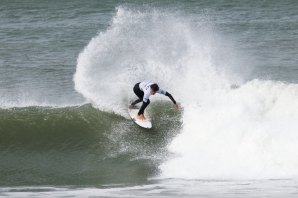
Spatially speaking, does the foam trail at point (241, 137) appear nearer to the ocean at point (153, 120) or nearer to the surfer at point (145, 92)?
the ocean at point (153, 120)

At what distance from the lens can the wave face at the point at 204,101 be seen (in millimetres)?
14156

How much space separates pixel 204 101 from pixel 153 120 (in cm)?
145

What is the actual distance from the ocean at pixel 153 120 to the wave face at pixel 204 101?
0.10 ft

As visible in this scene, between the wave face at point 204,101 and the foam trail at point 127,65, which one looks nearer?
the wave face at point 204,101

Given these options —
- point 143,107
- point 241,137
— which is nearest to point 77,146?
point 143,107

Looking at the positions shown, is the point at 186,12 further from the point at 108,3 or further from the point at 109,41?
the point at 109,41

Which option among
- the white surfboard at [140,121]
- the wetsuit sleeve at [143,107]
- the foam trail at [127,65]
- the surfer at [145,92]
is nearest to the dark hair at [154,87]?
the surfer at [145,92]

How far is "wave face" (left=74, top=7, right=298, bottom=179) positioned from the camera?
14.2 meters

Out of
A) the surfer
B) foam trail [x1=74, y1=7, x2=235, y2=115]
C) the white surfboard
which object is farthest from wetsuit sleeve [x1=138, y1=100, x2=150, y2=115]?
foam trail [x1=74, y1=7, x2=235, y2=115]

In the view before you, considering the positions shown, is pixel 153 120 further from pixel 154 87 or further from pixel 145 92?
pixel 154 87

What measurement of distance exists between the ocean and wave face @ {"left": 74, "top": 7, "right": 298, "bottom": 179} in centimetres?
3

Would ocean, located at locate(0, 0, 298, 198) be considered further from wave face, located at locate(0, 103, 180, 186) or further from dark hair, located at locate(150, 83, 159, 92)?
dark hair, located at locate(150, 83, 159, 92)

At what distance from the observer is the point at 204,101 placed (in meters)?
17.0

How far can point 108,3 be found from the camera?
110 feet
